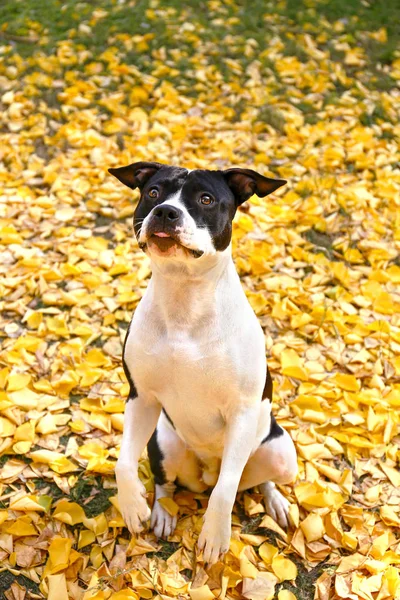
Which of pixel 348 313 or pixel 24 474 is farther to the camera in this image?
pixel 348 313

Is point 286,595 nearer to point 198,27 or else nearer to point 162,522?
point 162,522

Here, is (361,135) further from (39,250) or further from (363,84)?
(39,250)

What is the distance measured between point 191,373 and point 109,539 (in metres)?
1.05

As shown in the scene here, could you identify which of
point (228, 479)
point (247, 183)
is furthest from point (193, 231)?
point (228, 479)

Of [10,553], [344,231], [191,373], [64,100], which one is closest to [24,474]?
[10,553]

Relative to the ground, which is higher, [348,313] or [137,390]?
[137,390]

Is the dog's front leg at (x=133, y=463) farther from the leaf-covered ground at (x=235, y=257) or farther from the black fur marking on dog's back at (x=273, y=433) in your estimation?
the black fur marking on dog's back at (x=273, y=433)

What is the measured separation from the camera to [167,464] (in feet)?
10.8

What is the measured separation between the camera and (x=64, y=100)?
7000 millimetres

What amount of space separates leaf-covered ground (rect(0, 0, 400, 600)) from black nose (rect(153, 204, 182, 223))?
1.62 metres

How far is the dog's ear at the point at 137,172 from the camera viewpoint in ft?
9.67

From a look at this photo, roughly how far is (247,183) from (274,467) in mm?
1375

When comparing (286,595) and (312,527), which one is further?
(312,527)

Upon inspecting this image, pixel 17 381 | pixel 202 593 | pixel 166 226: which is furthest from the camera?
pixel 17 381
